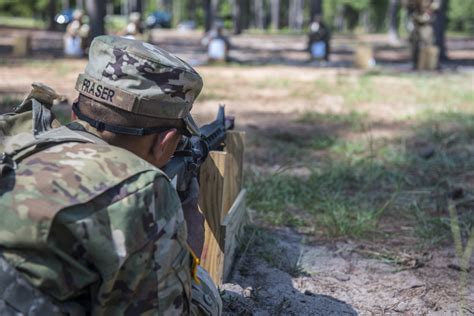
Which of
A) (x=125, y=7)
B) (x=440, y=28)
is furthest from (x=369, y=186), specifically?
(x=125, y=7)

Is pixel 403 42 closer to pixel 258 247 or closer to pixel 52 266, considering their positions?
pixel 258 247

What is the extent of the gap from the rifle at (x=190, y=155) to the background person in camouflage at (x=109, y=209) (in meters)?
0.46

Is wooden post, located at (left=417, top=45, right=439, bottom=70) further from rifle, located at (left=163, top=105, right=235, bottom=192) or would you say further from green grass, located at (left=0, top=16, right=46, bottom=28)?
green grass, located at (left=0, top=16, right=46, bottom=28)

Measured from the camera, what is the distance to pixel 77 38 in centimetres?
1683

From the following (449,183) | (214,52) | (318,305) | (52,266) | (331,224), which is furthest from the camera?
(214,52)

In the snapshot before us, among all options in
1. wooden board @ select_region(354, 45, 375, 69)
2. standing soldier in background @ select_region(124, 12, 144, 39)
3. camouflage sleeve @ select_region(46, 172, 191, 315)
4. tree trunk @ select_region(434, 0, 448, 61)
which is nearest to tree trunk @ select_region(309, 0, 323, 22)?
tree trunk @ select_region(434, 0, 448, 61)

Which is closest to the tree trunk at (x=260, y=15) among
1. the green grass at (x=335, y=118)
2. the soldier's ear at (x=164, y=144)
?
the green grass at (x=335, y=118)

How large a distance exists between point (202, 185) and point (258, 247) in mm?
766

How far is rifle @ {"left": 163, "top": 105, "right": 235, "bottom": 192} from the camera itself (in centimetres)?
223

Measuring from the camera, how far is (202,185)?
2955 millimetres

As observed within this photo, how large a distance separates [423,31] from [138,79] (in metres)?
15.3

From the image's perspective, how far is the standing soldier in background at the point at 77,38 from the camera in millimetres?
16703

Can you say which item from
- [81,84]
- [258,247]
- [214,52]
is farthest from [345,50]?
[81,84]

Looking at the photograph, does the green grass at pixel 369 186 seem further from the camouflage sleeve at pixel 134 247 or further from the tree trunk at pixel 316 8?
the tree trunk at pixel 316 8
